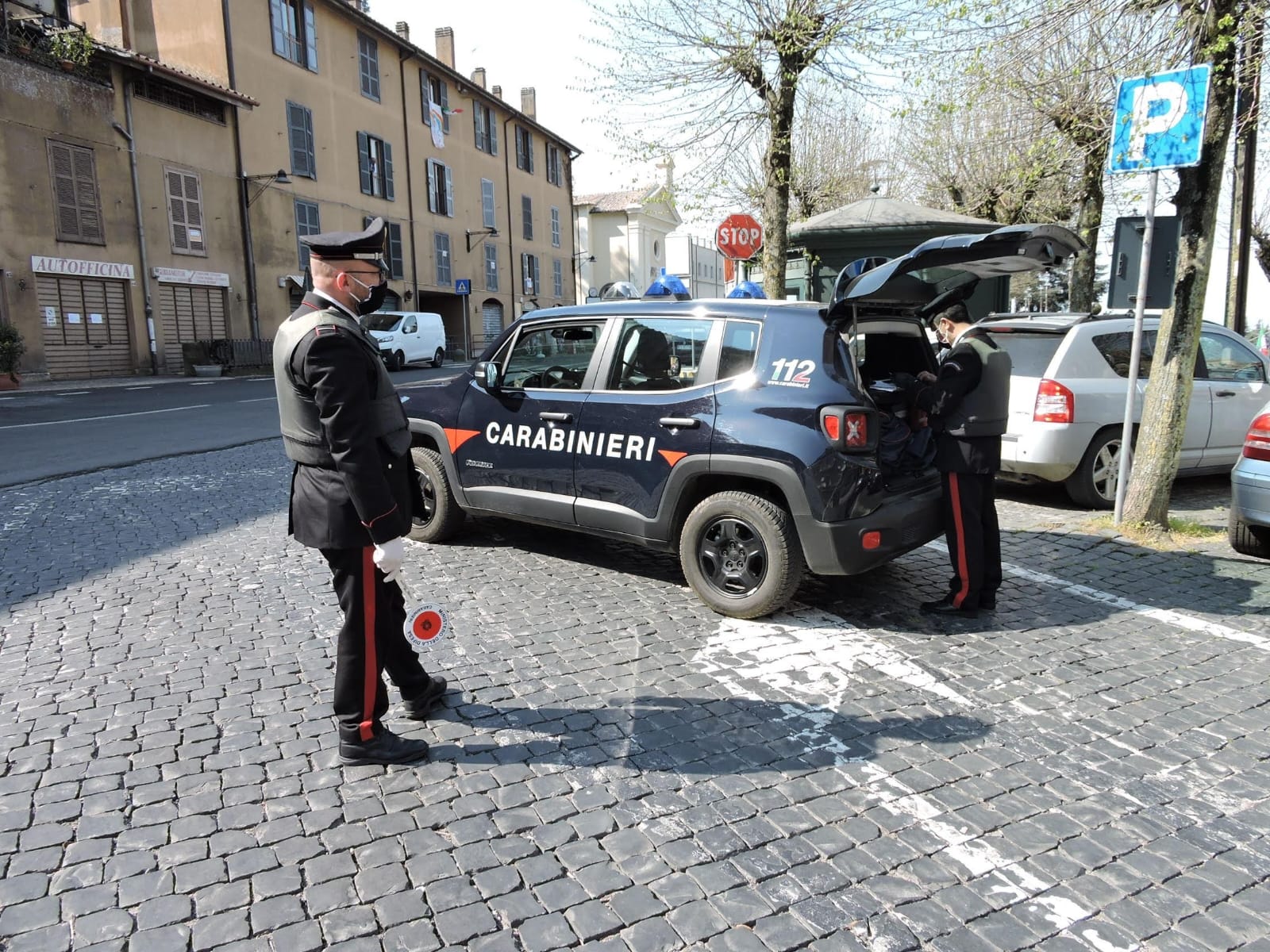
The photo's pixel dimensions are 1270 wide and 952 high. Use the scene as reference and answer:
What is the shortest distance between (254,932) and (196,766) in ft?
3.25

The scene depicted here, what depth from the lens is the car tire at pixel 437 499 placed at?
5770 millimetres

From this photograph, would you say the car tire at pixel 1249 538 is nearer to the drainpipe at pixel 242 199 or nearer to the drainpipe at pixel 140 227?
the drainpipe at pixel 140 227

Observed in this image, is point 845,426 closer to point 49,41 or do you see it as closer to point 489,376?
point 489,376

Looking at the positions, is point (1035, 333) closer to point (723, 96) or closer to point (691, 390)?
point (691, 390)

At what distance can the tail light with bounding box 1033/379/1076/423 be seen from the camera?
6.79 meters

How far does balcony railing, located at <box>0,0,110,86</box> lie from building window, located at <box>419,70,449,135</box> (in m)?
14.8

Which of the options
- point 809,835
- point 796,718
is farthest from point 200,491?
point 809,835

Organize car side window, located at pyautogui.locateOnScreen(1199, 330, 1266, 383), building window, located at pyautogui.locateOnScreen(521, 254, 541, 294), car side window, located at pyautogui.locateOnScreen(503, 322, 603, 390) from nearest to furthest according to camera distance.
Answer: car side window, located at pyautogui.locateOnScreen(503, 322, 603, 390) → car side window, located at pyautogui.locateOnScreen(1199, 330, 1266, 383) → building window, located at pyautogui.locateOnScreen(521, 254, 541, 294)

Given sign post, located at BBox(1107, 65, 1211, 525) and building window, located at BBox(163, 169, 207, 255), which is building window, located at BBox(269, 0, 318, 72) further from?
sign post, located at BBox(1107, 65, 1211, 525)

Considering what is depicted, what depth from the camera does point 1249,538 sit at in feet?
18.6

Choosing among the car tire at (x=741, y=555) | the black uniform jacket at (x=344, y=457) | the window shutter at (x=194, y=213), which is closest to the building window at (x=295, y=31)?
the window shutter at (x=194, y=213)

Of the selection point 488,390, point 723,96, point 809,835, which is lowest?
point 809,835

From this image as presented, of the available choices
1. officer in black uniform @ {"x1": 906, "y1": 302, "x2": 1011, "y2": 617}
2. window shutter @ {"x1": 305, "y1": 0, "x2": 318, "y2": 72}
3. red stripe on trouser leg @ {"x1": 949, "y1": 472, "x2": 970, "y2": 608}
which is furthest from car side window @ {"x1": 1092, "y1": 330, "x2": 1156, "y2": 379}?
window shutter @ {"x1": 305, "y1": 0, "x2": 318, "y2": 72}

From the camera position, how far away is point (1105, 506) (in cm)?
722
